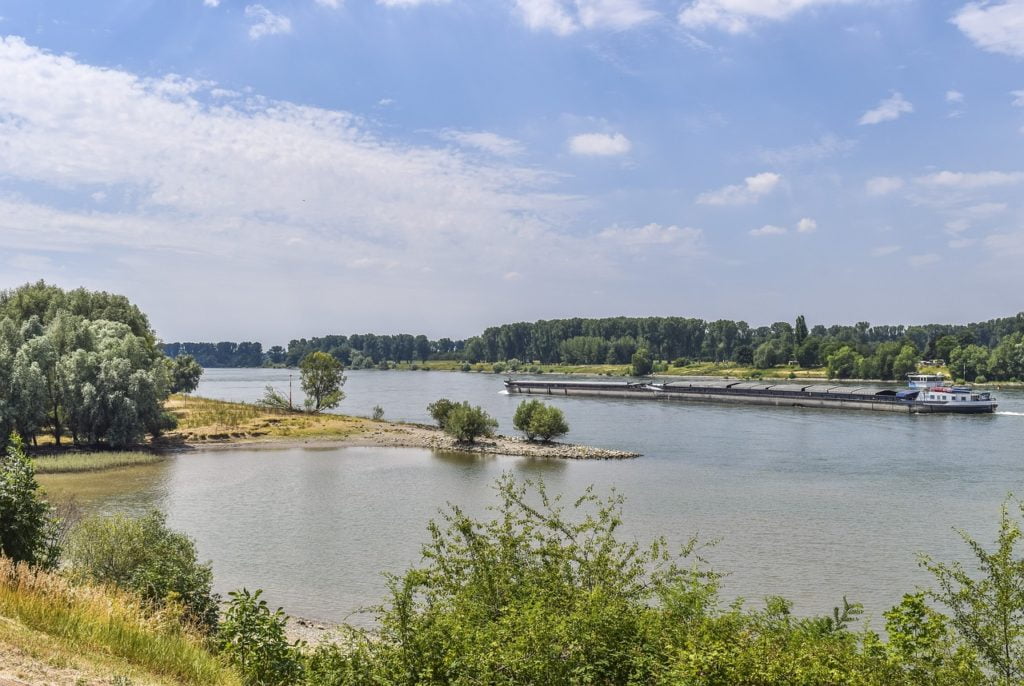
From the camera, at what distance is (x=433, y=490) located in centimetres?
4378

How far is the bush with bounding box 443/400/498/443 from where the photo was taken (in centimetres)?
6450

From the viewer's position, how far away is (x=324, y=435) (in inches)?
2729

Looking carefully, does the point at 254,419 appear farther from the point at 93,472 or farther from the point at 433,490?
the point at 433,490

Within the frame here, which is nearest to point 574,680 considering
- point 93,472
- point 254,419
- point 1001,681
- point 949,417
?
point 1001,681

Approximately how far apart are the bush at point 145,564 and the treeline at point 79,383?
38.9 meters

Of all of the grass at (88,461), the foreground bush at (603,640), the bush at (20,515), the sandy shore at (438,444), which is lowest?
the sandy shore at (438,444)

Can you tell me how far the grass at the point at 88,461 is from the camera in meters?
48.1

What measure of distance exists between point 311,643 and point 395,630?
900 cm

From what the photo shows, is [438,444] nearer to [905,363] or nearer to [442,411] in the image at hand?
[442,411]

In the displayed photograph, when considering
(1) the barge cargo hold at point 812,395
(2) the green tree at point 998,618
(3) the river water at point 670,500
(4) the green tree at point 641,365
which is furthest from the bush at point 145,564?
(4) the green tree at point 641,365

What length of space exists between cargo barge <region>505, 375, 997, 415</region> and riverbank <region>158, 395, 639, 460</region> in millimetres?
56713

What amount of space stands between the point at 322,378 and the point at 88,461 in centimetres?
3773

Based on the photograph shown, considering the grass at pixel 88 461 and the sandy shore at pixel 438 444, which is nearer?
the grass at pixel 88 461

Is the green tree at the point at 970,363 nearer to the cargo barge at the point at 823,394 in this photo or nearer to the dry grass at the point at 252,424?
the cargo barge at the point at 823,394
